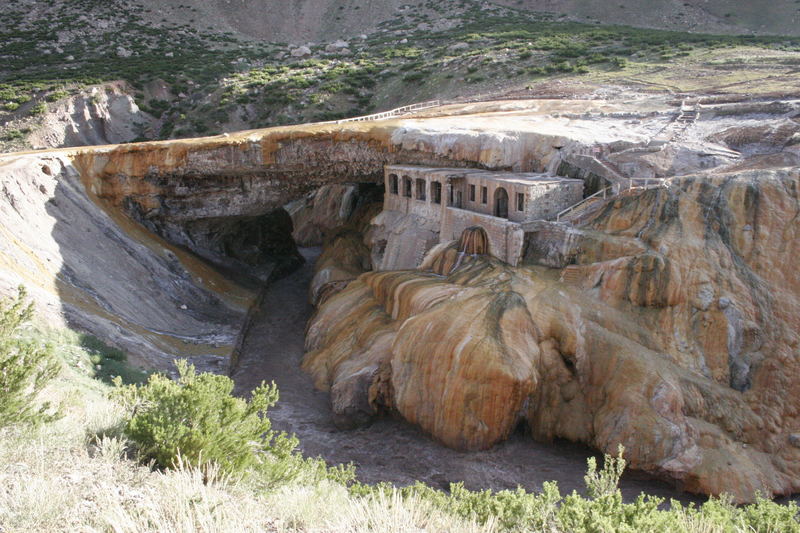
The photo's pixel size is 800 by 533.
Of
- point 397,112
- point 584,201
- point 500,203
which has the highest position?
point 397,112

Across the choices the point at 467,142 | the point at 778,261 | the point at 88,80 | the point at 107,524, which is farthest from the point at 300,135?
the point at 88,80

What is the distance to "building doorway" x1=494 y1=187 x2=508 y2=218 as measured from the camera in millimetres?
Result: 25964

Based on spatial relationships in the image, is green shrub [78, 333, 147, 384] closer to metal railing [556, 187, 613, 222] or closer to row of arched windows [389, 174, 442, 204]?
row of arched windows [389, 174, 442, 204]

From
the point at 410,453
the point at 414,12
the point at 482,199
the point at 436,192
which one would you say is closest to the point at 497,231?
the point at 482,199

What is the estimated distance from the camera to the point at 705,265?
20.4 m

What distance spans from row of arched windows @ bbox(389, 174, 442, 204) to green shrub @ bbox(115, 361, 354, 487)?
1775cm

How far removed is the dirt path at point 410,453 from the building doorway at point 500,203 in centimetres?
935

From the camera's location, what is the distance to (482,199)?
2680 cm

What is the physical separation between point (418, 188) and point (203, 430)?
2027 centimetres

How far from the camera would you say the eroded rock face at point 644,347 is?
18406mm

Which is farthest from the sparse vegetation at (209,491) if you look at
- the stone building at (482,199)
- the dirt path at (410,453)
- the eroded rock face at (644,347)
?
the stone building at (482,199)

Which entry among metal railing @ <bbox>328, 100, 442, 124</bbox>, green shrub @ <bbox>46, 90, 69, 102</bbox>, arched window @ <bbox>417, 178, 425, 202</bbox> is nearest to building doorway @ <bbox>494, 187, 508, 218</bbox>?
arched window @ <bbox>417, 178, 425, 202</bbox>

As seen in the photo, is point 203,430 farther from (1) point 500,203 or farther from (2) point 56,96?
(2) point 56,96

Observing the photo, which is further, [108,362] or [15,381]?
[108,362]
